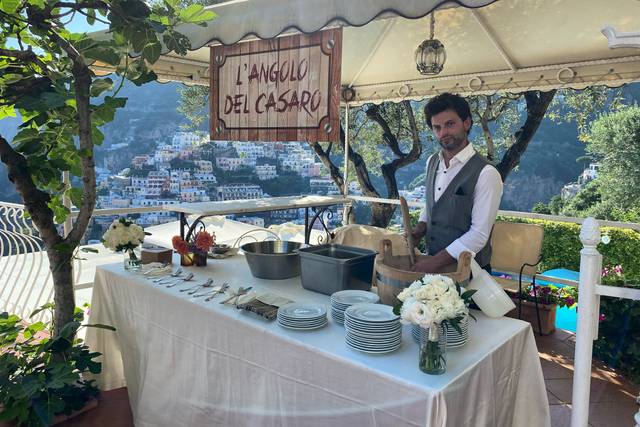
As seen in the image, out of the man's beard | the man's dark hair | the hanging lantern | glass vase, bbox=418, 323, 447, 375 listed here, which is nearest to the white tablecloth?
glass vase, bbox=418, 323, 447, 375

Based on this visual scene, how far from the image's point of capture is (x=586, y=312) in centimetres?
151

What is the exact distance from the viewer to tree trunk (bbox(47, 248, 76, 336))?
90.2 inches

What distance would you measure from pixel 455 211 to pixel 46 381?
1997mm

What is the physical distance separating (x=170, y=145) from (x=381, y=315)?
470 inches

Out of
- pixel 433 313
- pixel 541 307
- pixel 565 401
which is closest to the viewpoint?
pixel 433 313

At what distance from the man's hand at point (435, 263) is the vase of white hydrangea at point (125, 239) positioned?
1.46 m

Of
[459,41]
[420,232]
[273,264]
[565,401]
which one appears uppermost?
[459,41]

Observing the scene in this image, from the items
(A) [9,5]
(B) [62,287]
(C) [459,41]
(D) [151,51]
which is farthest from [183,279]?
(C) [459,41]

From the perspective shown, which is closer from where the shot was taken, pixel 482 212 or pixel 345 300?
pixel 345 300

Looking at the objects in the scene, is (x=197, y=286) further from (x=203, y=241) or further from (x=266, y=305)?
(x=266, y=305)

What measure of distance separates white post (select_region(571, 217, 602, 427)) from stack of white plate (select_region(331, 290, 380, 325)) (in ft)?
2.25

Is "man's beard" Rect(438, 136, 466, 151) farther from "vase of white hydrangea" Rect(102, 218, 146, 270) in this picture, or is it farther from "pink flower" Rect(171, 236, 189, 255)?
"vase of white hydrangea" Rect(102, 218, 146, 270)

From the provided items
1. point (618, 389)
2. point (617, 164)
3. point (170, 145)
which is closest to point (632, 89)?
point (617, 164)

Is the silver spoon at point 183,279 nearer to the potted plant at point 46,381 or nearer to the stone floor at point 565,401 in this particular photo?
the potted plant at point 46,381
